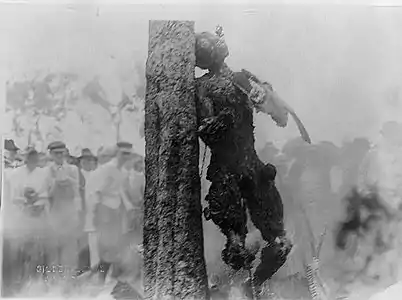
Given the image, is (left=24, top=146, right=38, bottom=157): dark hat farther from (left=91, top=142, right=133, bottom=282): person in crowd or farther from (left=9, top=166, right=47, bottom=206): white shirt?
(left=91, top=142, right=133, bottom=282): person in crowd

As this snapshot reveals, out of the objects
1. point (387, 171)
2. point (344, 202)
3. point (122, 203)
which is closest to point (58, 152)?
point (122, 203)

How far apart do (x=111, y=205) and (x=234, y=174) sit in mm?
389

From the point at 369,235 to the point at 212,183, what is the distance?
513 millimetres

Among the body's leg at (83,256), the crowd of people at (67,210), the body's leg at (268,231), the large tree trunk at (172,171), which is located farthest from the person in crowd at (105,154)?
the body's leg at (268,231)

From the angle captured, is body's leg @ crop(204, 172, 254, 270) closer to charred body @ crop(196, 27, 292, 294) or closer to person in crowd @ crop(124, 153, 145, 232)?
charred body @ crop(196, 27, 292, 294)

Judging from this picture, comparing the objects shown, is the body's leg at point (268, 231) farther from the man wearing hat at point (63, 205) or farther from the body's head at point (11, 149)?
the body's head at point (11, 149)

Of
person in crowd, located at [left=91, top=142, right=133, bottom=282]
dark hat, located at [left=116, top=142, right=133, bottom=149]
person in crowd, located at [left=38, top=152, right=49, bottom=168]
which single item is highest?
dark hat, located at [left=116, top=142, right=133, bottom=149]

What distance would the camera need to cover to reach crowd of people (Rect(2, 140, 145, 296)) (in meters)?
1.42

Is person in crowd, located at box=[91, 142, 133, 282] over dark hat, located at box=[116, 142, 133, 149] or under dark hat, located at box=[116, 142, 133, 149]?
under

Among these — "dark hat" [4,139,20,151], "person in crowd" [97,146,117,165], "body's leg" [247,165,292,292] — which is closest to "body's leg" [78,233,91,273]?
"person in crowd" [97,146,117,165]

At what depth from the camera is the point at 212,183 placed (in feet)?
4.70

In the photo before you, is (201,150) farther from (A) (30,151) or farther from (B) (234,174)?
(A) (30,151)

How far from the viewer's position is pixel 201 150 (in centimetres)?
144

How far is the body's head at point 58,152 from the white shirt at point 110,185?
4.4 inches
